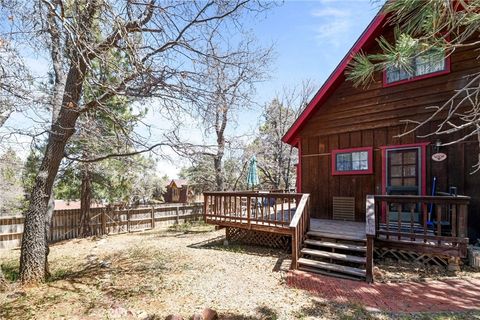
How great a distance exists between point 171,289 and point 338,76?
24.1ft

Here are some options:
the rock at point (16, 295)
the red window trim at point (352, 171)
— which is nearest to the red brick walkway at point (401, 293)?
the red window trim at point (352, 171)

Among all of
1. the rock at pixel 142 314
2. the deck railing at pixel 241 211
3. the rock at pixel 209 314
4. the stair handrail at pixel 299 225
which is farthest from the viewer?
the deck railing at pixel 241 211

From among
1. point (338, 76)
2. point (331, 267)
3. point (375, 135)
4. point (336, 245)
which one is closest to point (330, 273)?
point (331, 267)

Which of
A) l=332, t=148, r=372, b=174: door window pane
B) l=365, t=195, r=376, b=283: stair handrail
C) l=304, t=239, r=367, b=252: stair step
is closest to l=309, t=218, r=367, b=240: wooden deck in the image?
l=304, t=239, r=367, b=252: stair step

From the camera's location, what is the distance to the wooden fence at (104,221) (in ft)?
31.8

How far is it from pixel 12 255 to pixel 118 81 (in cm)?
802

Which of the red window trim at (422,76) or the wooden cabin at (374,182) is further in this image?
the red window trim at (422,76)

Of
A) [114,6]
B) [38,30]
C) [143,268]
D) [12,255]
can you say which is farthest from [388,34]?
[12,255]

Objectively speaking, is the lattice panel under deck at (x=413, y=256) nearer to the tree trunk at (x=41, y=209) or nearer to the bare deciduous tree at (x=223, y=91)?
the bare deciduous tree at (x=223, y=91)

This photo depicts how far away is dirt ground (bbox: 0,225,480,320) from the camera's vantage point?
12.9 ft

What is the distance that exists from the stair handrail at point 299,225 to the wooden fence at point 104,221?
9.06 m

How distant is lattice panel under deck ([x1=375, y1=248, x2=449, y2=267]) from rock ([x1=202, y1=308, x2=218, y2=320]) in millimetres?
4242

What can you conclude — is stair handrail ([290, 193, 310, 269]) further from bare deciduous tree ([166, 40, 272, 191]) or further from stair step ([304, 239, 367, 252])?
bare deciduous tree ([166, 40, 272, 191])

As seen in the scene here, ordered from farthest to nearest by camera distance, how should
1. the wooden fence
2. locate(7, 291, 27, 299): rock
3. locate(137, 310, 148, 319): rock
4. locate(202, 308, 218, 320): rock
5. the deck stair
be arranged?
1. the wooden fence
2. the deck stair
3. locate(7, 291, 27, 299): rock
4. locate(137, 310, 148, 319): rock
5. locate(202, 308, 218, 320): rock
